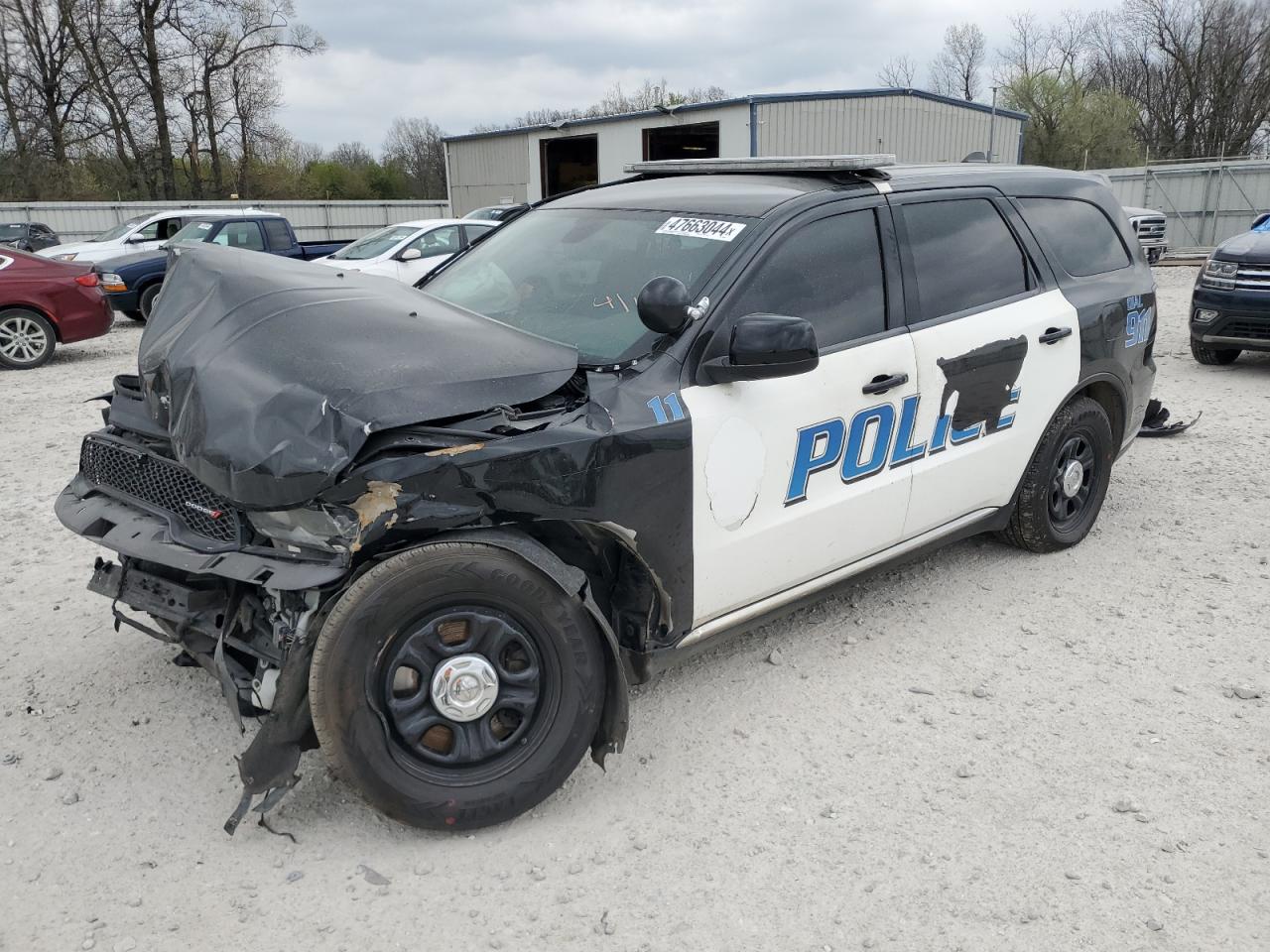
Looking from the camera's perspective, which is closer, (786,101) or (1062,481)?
(1062,481)

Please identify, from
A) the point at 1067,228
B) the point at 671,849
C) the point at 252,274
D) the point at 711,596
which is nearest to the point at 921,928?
→ the point at 671,849

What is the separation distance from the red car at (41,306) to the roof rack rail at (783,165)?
28.9 ft

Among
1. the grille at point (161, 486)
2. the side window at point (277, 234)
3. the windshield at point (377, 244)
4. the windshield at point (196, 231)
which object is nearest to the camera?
the grille at point (161, 486)

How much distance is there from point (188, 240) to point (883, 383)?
12.6 m

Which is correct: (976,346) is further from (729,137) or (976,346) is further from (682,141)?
(682,141)

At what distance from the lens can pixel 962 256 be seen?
4066 mm

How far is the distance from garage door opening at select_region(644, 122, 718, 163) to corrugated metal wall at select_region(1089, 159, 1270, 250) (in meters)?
10.5

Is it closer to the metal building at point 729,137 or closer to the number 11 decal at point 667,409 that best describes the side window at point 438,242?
the metal building at point 729,137

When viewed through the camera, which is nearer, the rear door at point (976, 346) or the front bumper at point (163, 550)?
the front bumper at point (163, 550)

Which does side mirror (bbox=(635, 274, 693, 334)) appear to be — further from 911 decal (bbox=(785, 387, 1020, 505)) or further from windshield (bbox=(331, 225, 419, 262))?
windshield (bbox=(331, 225, 419, 262))

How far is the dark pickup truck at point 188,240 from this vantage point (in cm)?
1405

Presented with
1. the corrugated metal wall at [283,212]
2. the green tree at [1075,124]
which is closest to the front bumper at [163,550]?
the corrugated metal wall at [283,212]

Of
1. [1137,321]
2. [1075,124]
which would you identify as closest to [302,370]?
[1137,321]

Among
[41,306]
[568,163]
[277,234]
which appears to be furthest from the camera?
[568,163]
